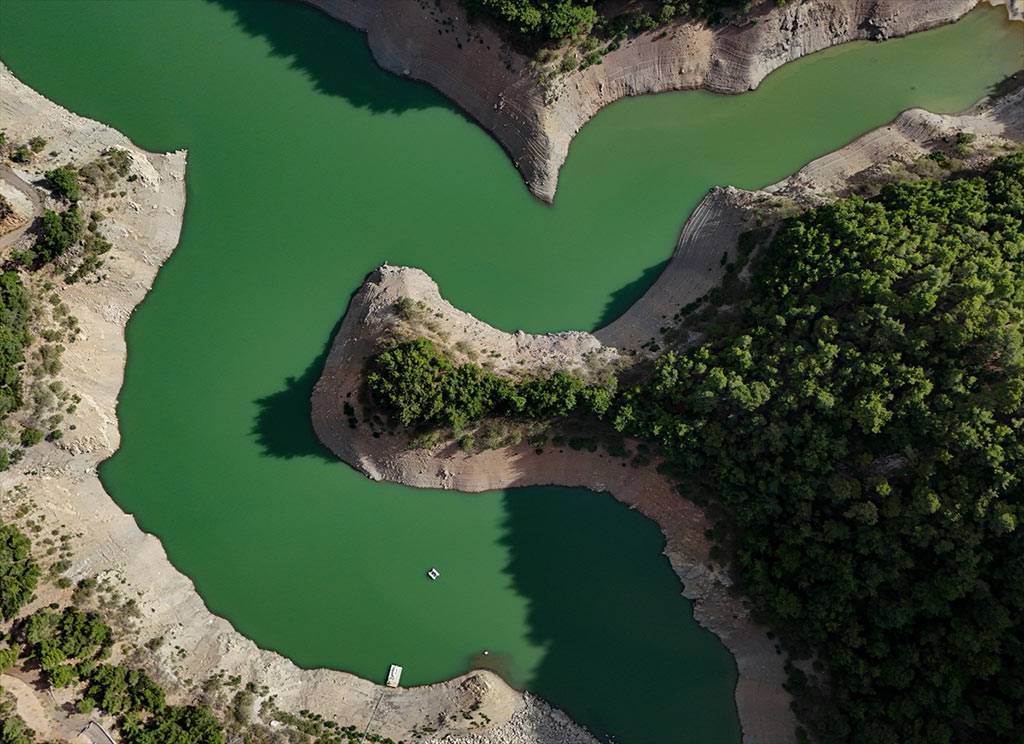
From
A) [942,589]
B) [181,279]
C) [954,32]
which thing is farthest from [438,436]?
[954,32]

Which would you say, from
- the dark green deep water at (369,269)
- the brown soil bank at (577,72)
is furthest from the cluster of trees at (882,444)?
the brown soil bank at (577,72)

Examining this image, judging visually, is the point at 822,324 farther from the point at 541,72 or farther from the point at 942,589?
the point at 541,72

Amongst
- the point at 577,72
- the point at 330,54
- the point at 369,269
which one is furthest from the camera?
the point at 330,54

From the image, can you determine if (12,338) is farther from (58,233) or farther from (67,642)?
(67,642)

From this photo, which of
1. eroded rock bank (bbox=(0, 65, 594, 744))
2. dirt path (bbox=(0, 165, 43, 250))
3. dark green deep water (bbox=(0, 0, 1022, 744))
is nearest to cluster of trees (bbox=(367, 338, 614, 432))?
dark green deep water (bbox=(0, 0, 1022, 744))

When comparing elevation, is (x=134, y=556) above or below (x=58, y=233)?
below

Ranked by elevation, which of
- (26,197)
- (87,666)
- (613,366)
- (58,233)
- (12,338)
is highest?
(613,366)

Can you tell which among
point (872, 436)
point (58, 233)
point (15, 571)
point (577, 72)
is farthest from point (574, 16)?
point (15, 571)

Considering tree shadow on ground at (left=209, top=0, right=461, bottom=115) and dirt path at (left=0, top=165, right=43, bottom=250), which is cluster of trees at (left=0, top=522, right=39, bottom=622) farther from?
tree shadow on ground at (left=209, top=0, right=461, bottom=115)

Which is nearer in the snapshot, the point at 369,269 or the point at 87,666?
the point at 87,666
